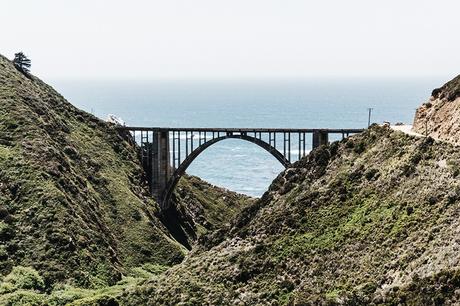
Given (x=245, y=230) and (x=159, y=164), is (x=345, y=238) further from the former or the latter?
(x=159, y=164)

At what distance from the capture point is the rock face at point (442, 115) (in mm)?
50094

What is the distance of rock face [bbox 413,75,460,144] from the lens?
1972 inches

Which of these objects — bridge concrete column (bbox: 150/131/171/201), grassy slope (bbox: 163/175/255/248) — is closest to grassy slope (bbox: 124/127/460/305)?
grassy slope (bbox: 163/175/255/248)

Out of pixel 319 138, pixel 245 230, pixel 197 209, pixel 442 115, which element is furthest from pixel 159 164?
pixel 442 115

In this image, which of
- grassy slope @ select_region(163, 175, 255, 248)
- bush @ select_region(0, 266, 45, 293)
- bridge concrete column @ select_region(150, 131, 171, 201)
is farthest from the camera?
bridge concrete column @ select_region(150, 131, 171, 201)

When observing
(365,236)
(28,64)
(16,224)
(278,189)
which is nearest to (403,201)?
(365,236)

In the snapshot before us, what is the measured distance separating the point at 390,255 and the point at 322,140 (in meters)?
39.2

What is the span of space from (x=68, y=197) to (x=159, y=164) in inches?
789

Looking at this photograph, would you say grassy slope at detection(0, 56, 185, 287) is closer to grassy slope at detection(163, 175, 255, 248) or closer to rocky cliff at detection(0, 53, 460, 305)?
rocky cliff at detection(0, 53, 460, 305)

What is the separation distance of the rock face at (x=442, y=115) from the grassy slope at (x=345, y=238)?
1954 millimetres

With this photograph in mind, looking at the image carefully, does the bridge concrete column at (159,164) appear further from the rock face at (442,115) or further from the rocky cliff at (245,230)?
the rock face at (442,115)

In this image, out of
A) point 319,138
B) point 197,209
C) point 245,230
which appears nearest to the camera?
point 245,230

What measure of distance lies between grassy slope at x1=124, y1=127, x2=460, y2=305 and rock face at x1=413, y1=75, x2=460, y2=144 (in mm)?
1954

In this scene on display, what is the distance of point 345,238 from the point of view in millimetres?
44969
